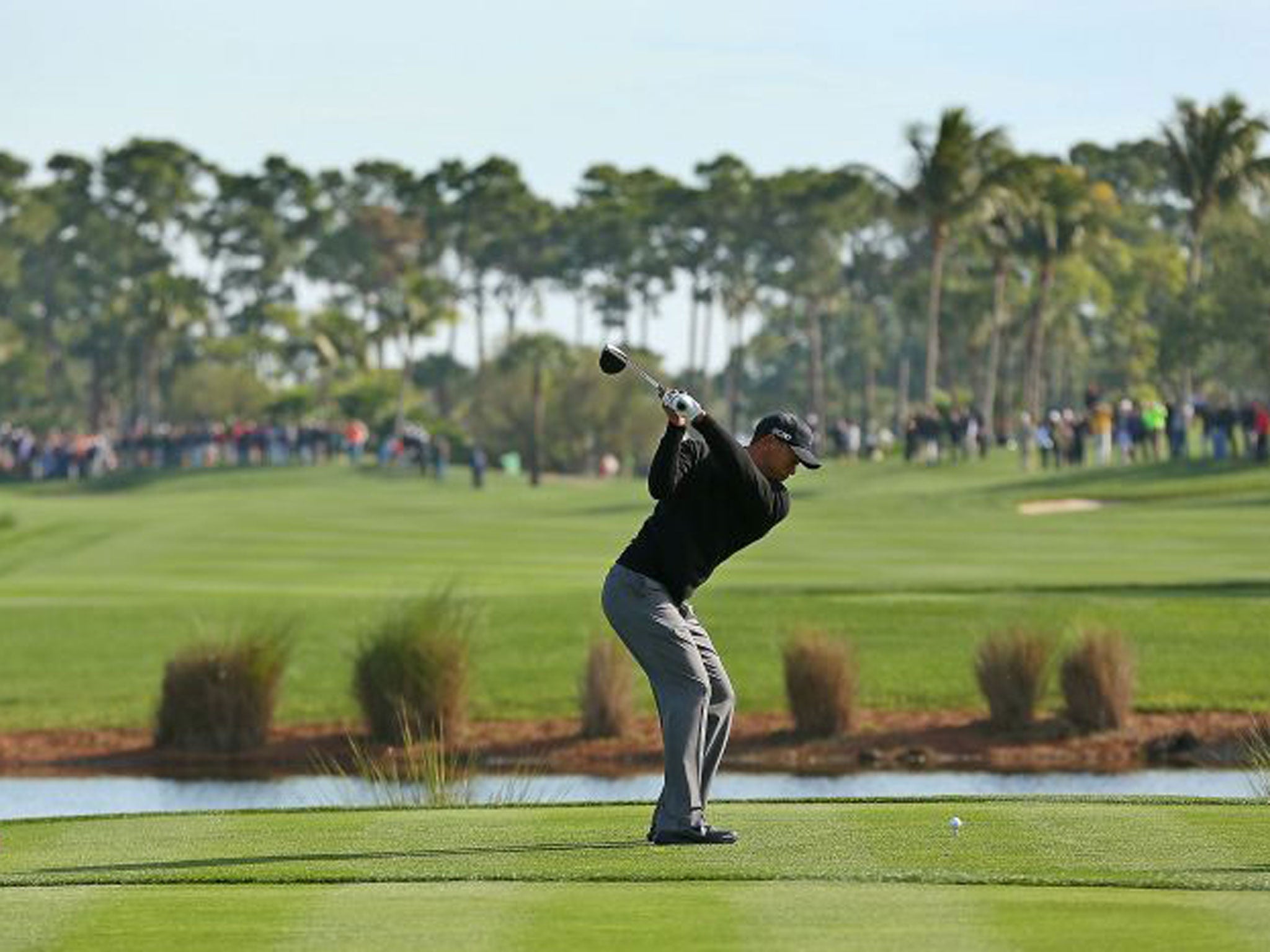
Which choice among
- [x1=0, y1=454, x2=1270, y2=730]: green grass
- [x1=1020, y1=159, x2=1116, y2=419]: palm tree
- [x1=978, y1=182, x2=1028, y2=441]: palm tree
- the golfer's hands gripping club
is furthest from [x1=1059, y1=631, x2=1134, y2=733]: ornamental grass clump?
[x1=1020, y1=159, x2=1116, y2=419]: palm tree

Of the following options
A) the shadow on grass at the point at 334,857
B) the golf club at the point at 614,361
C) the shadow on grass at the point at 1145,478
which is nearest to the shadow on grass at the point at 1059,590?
the shadow on grass at the point at 1145,478

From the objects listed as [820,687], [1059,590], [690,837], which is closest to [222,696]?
[820,687]

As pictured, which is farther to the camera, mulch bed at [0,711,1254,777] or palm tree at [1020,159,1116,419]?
palm tree at [1020,159,1116,419]

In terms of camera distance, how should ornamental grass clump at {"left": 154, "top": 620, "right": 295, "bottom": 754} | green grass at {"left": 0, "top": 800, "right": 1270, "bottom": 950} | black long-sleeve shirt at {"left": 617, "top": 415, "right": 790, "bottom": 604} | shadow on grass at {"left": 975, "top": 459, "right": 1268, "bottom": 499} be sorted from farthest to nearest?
shadow on grass at {"left": 975, "top": 459, "right": 1268, "bottom": 499} → ornamental grass clump at {"left": 154, "top": 620, "right": 295, "bottom": 754} → black long-sleeve shirt at {"left": 617, "top": 415, "right": 790, "bottom": 604} → green grass at {"left": 0, "top": 800, "right": 1270, "bottom": 950}

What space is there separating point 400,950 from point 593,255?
147m

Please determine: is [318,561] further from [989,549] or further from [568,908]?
[568,908]

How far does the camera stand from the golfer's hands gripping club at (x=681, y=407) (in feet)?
42.2

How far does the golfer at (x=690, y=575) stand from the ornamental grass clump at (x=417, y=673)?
17.6 metres

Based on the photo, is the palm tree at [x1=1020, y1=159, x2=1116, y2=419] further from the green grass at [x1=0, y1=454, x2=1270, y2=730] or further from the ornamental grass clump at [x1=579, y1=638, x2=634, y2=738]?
the ornamental grass clump at [x1=579, y1=638, x2=634, y2=738]

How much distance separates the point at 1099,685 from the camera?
32719mm

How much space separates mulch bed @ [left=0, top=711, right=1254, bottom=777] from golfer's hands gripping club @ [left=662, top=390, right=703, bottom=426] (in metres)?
18.3

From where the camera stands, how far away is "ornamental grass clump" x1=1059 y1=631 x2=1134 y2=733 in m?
32.7

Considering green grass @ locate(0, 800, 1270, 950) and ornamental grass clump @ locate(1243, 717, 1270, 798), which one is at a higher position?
green grass @ locate(0, 800, 1270, 950)

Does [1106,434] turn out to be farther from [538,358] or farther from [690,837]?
[690,837]
